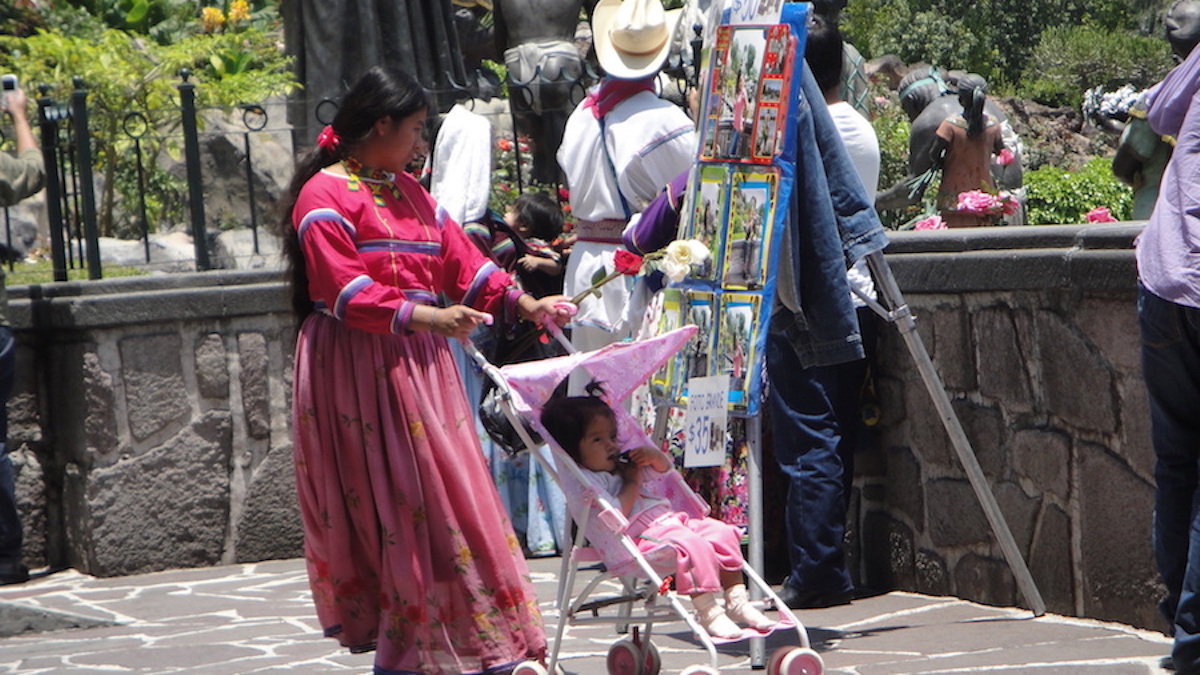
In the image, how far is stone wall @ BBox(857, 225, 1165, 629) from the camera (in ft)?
16.3

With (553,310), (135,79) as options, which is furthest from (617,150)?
(135,79)

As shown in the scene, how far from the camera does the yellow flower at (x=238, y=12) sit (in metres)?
24.0

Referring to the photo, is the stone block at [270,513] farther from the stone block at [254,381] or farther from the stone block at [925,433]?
the stone block at [925,433]

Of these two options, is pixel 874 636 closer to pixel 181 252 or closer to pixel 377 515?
pixel 377 515

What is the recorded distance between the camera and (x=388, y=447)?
471 cm

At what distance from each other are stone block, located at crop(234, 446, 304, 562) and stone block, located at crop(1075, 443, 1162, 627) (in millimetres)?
3833

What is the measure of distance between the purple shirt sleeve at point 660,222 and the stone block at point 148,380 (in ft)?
10.2

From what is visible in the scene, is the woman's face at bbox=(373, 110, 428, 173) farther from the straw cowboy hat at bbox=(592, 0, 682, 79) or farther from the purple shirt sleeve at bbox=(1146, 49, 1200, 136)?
the purple shirt sleeve at bbox=(1146, 49, 1200, 136)

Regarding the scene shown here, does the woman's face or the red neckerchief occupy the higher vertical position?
the red neckerchief

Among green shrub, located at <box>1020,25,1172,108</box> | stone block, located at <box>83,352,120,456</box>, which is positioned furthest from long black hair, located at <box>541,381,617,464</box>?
green shrub, located at <box>1020,25,1172,108</box>

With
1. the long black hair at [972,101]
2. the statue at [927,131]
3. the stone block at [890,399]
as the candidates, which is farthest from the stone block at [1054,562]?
the statue at [927,131]

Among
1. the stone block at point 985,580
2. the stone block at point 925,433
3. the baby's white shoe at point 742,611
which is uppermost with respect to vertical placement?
the stone block at point 925,433

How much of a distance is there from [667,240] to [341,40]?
444cm

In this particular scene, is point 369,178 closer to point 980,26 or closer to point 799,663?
point 799,663
